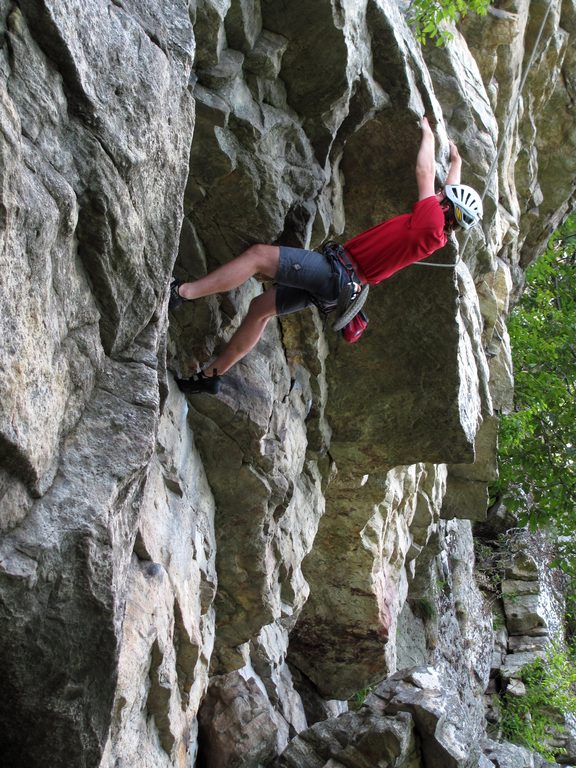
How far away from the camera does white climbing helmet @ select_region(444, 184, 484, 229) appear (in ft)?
18.0

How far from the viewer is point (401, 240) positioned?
535cm

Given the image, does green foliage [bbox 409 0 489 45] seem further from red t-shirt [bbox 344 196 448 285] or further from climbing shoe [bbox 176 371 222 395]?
climbing shoe [bbox 176 371 222 395]

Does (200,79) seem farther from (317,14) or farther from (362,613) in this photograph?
(362,613)

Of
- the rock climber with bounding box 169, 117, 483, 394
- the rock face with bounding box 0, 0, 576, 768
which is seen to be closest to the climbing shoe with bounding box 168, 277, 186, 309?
the rock climber with bounding box 169, 117, 483, 394

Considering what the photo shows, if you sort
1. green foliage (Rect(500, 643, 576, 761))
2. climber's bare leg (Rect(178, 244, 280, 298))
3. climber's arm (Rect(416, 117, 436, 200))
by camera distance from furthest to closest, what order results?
green foliage (Rect(500, 643, 576, 761)) → climber's arm (Rect(416, 117, 436, 200)) → climber's bare leg (Rect(178, 244, 280, 298))

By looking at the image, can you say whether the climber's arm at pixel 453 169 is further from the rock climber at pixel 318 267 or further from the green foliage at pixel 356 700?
the green foliage at pixel 356 700

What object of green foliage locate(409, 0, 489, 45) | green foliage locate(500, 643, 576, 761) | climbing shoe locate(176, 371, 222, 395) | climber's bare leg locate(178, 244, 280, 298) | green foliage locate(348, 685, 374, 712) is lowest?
green foliage locate(348, 685, 374, 712)

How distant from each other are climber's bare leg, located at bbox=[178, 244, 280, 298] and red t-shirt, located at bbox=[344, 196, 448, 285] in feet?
2.13

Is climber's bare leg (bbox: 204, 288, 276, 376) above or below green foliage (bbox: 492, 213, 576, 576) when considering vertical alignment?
below

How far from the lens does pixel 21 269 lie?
2.59 m

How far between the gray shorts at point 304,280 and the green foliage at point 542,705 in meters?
10.4

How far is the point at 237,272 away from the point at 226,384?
32.1 inches

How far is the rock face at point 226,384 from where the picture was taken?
2838 millimetres

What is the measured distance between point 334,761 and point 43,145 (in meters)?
5.67
